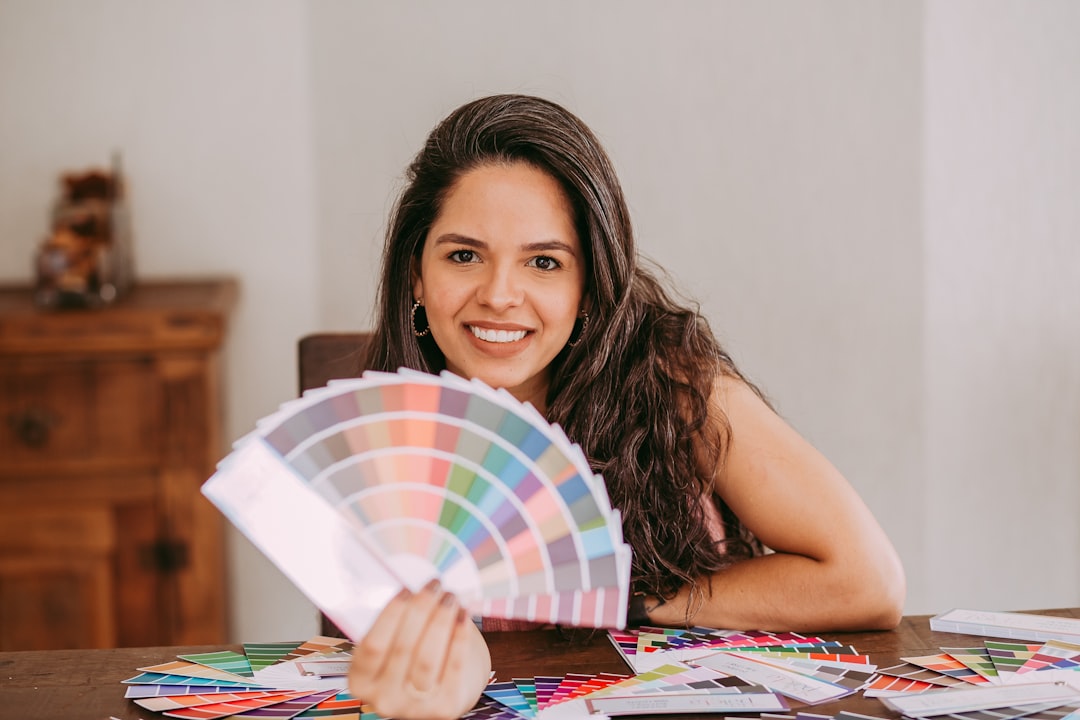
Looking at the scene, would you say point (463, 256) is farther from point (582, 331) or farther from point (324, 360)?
point (324, 360)

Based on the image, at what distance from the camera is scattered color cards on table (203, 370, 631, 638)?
0.96 meters

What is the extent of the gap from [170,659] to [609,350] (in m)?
0.68

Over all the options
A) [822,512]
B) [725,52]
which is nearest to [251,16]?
[725,52]

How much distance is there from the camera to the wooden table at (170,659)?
107 cm

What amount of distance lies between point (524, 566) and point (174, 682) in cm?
39

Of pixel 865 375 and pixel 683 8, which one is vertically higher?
pixel 683 8

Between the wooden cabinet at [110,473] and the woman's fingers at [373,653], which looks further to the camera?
the wooden cabinet at [110,473]

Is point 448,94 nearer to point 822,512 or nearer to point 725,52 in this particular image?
point 725,52

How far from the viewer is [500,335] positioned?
1463 mm

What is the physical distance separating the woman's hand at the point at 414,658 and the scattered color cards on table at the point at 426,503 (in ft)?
0.10

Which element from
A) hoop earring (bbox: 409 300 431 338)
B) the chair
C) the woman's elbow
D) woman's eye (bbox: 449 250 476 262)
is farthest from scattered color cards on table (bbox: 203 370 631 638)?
the chair

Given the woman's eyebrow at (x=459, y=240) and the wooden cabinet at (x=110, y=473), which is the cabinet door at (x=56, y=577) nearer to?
the wooden cabinet at (x=110, y=473)

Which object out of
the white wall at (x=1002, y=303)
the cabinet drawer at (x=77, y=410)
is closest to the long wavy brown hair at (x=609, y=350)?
the cabinet drawer at (x=77, y=410)

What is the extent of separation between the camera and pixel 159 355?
2.46m
